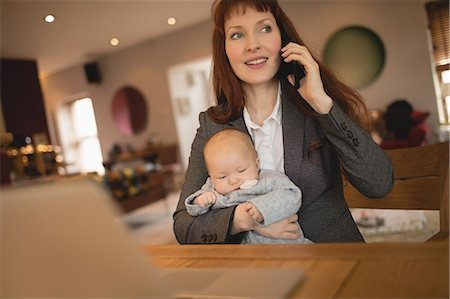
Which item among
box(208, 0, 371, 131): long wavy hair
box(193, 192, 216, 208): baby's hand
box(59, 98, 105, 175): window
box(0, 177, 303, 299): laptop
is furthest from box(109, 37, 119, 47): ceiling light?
box(0, 177, 303, 299): laptop

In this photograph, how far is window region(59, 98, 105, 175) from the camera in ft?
5.44

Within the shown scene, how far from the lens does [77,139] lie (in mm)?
1704

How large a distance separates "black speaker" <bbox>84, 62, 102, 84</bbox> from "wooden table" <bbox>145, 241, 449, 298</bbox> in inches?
47.2

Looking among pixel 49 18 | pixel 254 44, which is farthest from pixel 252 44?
pixel 49 18

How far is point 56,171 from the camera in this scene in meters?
1.50

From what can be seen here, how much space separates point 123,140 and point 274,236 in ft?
6.02

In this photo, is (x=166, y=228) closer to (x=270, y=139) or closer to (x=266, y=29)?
(x=270, y=139)

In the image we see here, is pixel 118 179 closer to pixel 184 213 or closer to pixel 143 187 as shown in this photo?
pixel 143 187

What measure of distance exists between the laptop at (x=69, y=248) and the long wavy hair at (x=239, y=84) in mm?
693

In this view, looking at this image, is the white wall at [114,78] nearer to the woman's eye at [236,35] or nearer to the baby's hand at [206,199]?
the woman's eye at [236,35]

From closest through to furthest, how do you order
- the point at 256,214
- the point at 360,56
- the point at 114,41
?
1. the point at 256,214
2. the point at 114,41
3. the point at 360,56

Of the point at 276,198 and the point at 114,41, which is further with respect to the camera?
the point at 114,41

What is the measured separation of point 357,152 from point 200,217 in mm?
349

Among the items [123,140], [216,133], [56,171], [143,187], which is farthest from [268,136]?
[143,187]
